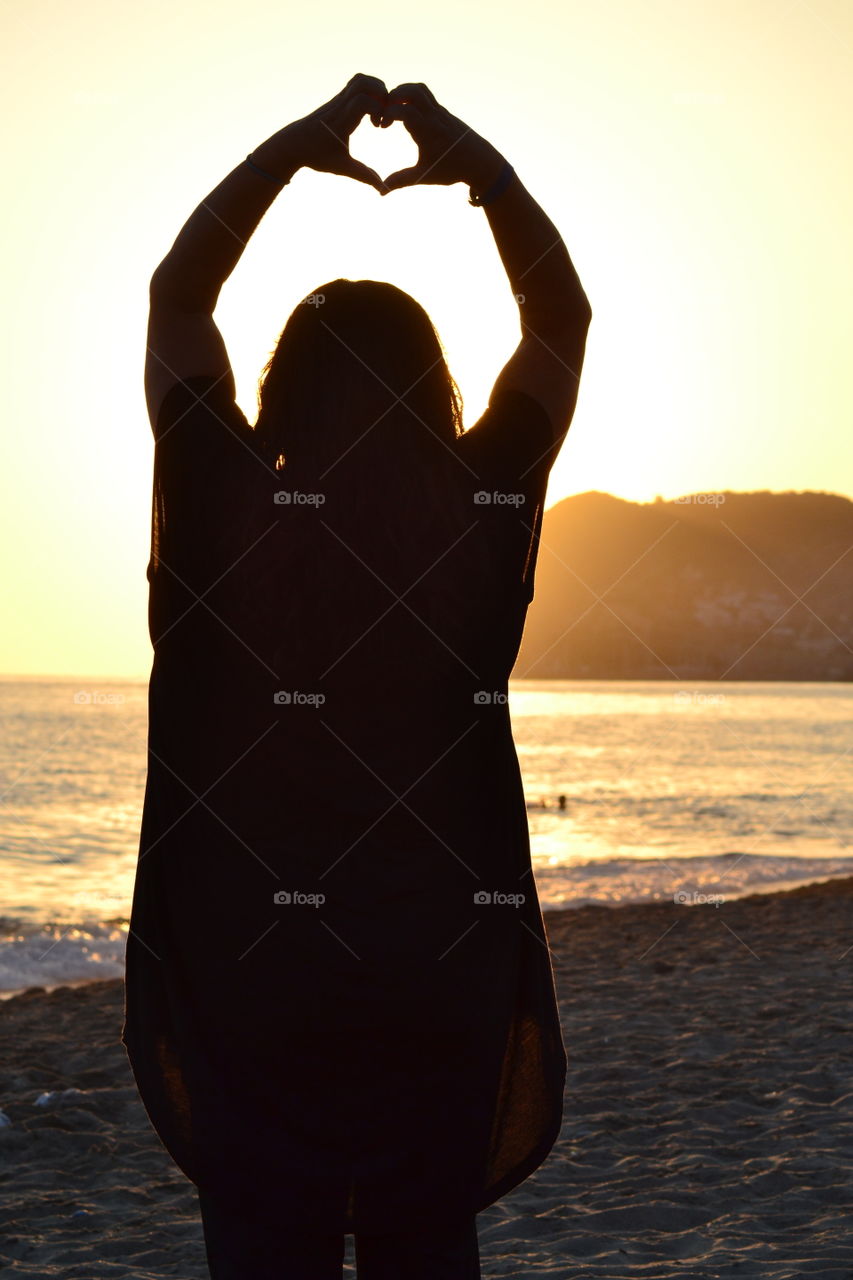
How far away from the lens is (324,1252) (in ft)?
4.21

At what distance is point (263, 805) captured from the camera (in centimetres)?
128

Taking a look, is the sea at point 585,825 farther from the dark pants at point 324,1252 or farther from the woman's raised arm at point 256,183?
the woman's raised arm at point 256,183

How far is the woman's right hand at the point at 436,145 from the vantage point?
138 cm

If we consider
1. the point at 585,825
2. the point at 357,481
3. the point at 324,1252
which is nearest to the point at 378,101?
the point at 357,481

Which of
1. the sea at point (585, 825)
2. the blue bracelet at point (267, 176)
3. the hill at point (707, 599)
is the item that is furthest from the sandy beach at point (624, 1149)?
the hill at point (707, 599)

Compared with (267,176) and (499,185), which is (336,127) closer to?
(267,176)

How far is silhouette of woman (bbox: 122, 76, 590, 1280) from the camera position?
1267 millimetres

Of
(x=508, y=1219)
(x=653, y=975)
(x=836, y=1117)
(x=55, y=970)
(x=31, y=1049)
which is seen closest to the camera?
(x=508, y=1219)

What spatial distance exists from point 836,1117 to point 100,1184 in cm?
321

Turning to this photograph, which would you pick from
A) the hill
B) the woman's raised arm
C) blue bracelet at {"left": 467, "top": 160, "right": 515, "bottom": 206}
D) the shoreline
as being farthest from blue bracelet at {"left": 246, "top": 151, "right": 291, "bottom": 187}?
the hill

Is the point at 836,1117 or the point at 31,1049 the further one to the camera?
the point at 31,1049

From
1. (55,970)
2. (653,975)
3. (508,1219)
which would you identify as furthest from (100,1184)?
(55,970)

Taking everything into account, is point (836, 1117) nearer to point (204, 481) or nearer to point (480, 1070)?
point (480, 1070)

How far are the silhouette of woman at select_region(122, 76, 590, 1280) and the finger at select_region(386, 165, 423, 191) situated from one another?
0.04m
